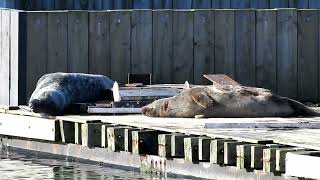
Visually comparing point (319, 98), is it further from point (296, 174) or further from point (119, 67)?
point (296, 174)

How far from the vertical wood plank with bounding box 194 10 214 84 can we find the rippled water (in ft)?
10.7


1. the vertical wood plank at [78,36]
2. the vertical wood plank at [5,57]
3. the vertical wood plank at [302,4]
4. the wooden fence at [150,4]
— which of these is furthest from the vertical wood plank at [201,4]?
the vertical wood plank at [5,57]

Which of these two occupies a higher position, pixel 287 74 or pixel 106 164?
pixel 287 74

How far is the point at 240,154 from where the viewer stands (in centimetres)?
1233

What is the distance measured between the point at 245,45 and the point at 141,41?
1.61m

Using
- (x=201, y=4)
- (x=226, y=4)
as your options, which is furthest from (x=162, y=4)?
(x=226, y=4)

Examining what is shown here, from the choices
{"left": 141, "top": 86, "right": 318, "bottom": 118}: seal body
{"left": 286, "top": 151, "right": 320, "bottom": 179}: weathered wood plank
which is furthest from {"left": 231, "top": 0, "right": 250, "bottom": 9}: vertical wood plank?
{"left": 286, "top": 151, "right": 320, "bottom": 179}: weathered wood plank

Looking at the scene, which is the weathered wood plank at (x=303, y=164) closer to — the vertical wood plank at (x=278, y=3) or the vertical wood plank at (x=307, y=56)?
the vertical wood plank at (x=307, y=56)

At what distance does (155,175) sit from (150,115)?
1.92 m

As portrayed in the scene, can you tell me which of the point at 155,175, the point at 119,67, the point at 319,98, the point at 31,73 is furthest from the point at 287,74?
the point at 155,175

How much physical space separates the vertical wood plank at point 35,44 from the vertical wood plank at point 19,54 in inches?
3.2

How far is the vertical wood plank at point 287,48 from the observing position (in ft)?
60.7

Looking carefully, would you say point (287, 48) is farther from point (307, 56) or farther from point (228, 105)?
point (228, 105)

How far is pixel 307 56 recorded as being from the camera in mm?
18531
